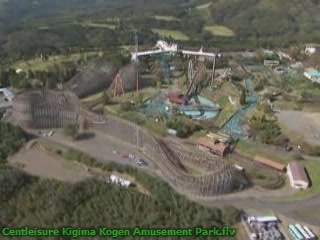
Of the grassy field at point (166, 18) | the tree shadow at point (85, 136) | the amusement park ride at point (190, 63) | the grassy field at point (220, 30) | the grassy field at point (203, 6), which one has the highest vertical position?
the amusement park ride at point (190, 63)

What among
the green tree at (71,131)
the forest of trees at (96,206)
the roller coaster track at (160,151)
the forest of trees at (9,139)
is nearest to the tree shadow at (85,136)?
the green tree at (71,131)

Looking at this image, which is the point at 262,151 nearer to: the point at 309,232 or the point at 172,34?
the point at 309,232

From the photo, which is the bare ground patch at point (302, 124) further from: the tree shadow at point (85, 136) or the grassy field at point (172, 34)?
the grassy field at point (172, 34)

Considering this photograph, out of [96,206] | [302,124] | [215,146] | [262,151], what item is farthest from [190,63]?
[96,206]

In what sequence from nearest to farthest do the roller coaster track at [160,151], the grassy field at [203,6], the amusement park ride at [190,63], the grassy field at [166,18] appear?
the roller coaster track at [160,151], the amusement park ride at [190,63], the grassy field at [166,18], the grassy field at [203,6]

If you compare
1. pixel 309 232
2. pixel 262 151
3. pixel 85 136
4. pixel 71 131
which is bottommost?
pixel 309 232

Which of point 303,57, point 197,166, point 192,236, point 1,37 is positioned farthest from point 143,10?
point 192,236

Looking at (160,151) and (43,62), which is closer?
(160,151)
